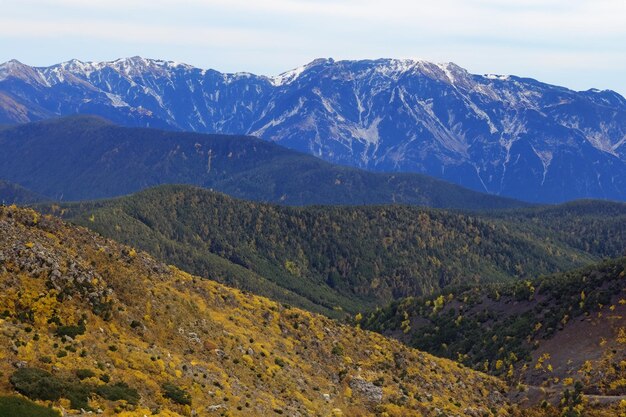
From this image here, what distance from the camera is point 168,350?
72.8 m

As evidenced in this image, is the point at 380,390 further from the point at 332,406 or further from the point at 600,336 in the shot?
the point at 600,336

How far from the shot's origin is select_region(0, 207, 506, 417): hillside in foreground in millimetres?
59375

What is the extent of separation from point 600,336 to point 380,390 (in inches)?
2695

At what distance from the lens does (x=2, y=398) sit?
50.5 metres

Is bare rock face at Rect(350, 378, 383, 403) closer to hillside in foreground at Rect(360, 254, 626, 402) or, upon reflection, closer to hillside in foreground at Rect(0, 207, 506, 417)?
hillside in foreground at Rect(0, 207, 506, 417)

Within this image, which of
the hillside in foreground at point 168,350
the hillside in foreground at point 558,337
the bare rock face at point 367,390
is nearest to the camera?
the hillside in foreground at point 168,350

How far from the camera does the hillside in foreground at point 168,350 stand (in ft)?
195

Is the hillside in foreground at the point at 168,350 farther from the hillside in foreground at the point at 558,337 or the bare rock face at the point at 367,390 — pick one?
the hillside in foreground at the point at 558,337

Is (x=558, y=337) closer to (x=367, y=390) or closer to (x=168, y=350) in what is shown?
(x=367, y=390)

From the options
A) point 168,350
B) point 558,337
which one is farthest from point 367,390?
point 558,337

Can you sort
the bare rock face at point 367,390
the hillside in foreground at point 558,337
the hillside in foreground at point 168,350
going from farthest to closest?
1. the hillside in foreground at point 558,337
2. the bare rock face at point 367,390
3. the hillside in foreground at point 168,350

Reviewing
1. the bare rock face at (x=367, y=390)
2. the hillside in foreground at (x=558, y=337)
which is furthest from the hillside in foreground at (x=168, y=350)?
the hillside in foreground at (x=558, y=337)

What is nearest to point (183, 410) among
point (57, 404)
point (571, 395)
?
point (57, 404)

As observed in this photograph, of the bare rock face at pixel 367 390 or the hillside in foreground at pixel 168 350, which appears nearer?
the hillside in foreground at pixel 168 350
